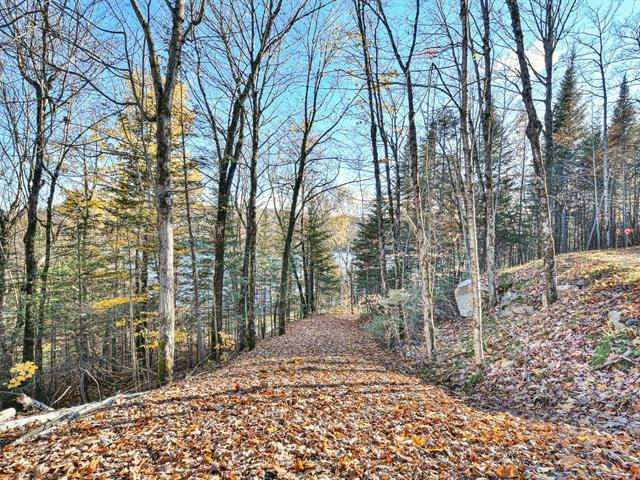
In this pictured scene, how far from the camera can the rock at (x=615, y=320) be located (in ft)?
17.0

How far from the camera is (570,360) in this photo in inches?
202

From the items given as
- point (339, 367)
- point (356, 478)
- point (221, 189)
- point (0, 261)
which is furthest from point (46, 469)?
point (0, 261)

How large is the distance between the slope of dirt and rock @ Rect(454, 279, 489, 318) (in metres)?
2.33

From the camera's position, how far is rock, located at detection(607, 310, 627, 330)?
5.18 m

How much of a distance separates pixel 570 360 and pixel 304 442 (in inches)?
197

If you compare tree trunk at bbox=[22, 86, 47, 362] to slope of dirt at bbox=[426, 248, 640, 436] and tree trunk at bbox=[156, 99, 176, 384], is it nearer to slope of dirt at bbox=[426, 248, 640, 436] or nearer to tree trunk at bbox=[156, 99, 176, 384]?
tree trunk at bbox=[156, 99, 176, 384]

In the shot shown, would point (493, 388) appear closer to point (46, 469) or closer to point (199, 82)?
point (46, 469)

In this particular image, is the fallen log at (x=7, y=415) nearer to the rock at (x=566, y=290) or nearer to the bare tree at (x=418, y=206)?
the bare tree at (x=418, y=206)

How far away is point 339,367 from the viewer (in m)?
6.49

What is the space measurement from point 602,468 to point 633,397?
1900 mm

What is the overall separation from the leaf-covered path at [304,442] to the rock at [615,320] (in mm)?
2905

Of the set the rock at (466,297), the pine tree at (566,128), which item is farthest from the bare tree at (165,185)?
the pine tree at (566,128)

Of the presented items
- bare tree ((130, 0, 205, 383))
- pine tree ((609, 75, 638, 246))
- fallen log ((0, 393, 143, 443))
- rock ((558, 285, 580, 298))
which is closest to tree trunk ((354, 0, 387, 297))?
rock ((558, 285, 580, 298))

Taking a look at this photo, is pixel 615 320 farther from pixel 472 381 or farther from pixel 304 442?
pixel 304 442
